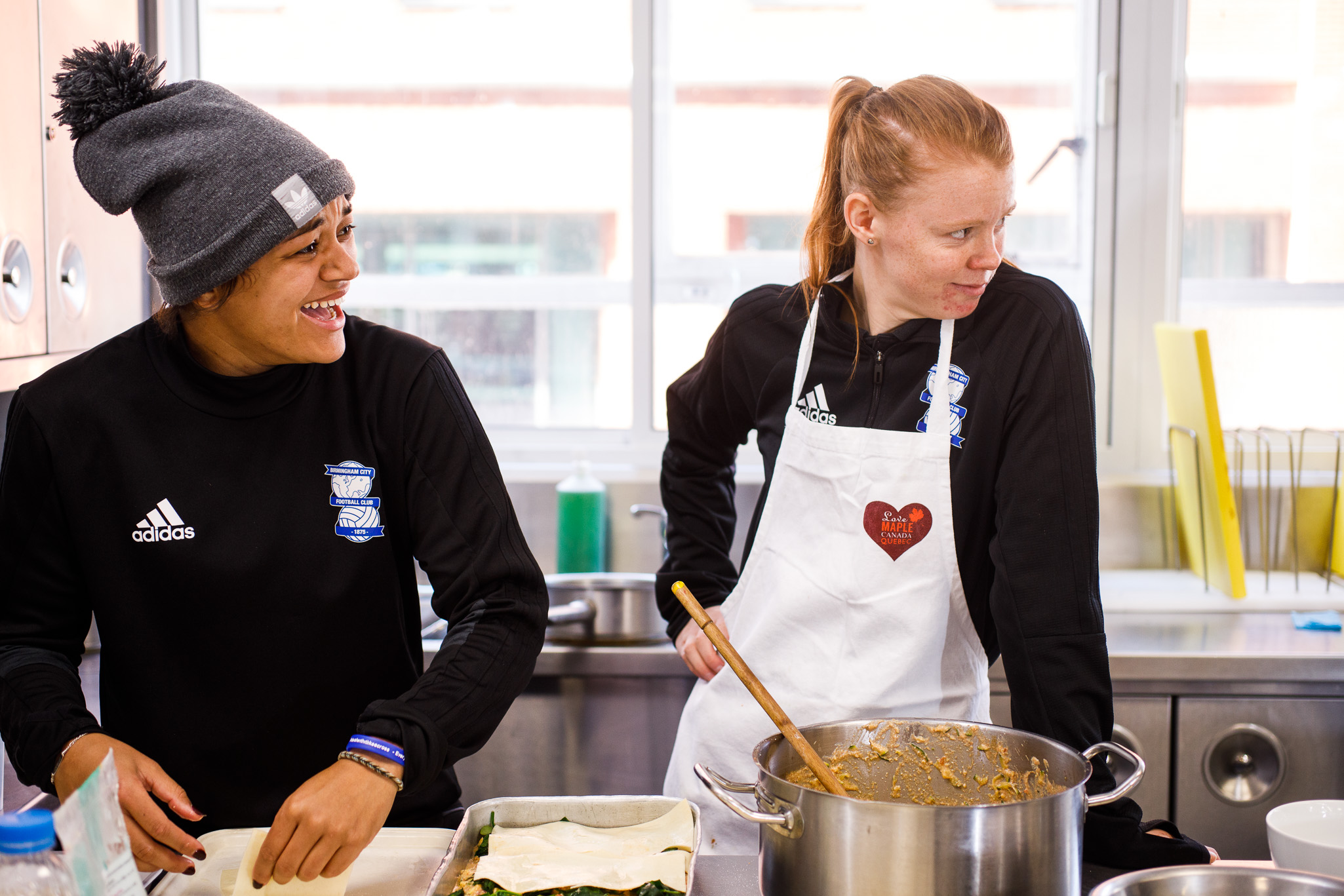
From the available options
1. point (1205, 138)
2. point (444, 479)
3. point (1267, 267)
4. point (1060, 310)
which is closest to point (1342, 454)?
point (1267, 267)

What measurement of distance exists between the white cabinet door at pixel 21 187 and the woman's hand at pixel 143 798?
0.90 meters

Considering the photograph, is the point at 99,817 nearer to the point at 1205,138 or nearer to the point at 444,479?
the point at 444,479

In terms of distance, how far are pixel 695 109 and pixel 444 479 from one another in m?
1.63

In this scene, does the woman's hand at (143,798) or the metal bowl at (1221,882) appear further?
the woman's hand at (143,798)

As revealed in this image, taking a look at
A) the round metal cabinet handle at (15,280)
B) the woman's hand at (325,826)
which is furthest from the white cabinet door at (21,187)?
the woman's hand at (325,826)

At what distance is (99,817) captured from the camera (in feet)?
2.37

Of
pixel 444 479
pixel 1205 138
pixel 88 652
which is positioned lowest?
pixel 88 652

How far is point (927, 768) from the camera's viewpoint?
1.05 metres

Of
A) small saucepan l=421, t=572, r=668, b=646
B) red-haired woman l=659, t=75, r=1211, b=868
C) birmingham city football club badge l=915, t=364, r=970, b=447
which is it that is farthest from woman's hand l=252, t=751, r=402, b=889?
small saucepan l=421, t=572, r=668, b=646

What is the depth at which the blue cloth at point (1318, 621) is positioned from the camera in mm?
2055

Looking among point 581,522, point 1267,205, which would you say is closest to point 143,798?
point 581,522

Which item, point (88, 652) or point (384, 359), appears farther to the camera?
point (88, 652)

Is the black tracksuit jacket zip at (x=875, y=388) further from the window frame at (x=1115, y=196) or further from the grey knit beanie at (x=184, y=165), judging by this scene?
the window frame at (x=1115, y=196)

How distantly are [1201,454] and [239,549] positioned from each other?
1792mm
